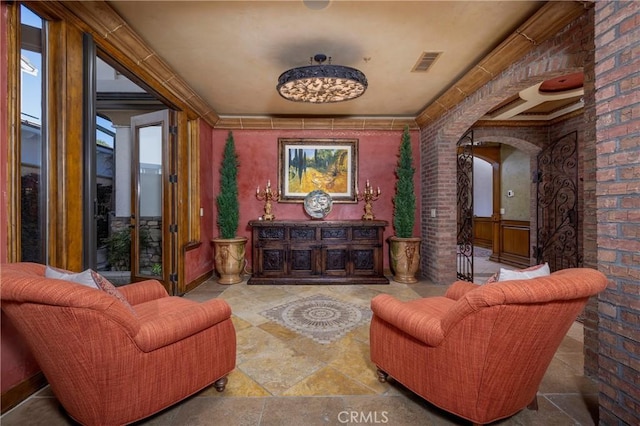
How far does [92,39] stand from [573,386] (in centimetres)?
453

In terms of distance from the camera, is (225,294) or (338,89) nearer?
→ (338,89)

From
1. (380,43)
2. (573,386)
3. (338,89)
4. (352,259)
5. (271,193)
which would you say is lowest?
(573,386)

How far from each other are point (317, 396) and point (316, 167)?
404 centimetres

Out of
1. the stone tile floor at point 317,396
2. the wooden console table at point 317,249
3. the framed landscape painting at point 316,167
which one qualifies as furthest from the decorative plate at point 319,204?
the stone tile floor at point 317,396

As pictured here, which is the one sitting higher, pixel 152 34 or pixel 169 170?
pixel 152 34

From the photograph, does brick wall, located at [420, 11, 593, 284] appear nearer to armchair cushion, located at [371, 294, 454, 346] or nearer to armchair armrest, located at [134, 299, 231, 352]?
armchair cushion, located at [371, 294, 454, 346]

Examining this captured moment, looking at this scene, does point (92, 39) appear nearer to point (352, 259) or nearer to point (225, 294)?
point (225, 294)

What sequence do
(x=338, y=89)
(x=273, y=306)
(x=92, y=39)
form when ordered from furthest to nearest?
(x=273, y=306)
(x=338, y=89)
(x=92, y=39)

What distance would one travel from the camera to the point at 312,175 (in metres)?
5.40

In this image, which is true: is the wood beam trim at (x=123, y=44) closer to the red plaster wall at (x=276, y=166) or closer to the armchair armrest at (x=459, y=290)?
the red plaster wall at (x=276, y=166)

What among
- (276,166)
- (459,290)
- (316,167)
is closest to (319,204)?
(316,167)

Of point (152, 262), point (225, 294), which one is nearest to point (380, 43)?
point (225, 294)

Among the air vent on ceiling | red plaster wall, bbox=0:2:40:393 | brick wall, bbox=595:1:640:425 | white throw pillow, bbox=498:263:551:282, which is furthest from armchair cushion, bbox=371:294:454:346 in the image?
the air vent on ceiling

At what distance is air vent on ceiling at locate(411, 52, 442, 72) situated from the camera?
3092 millimetres
